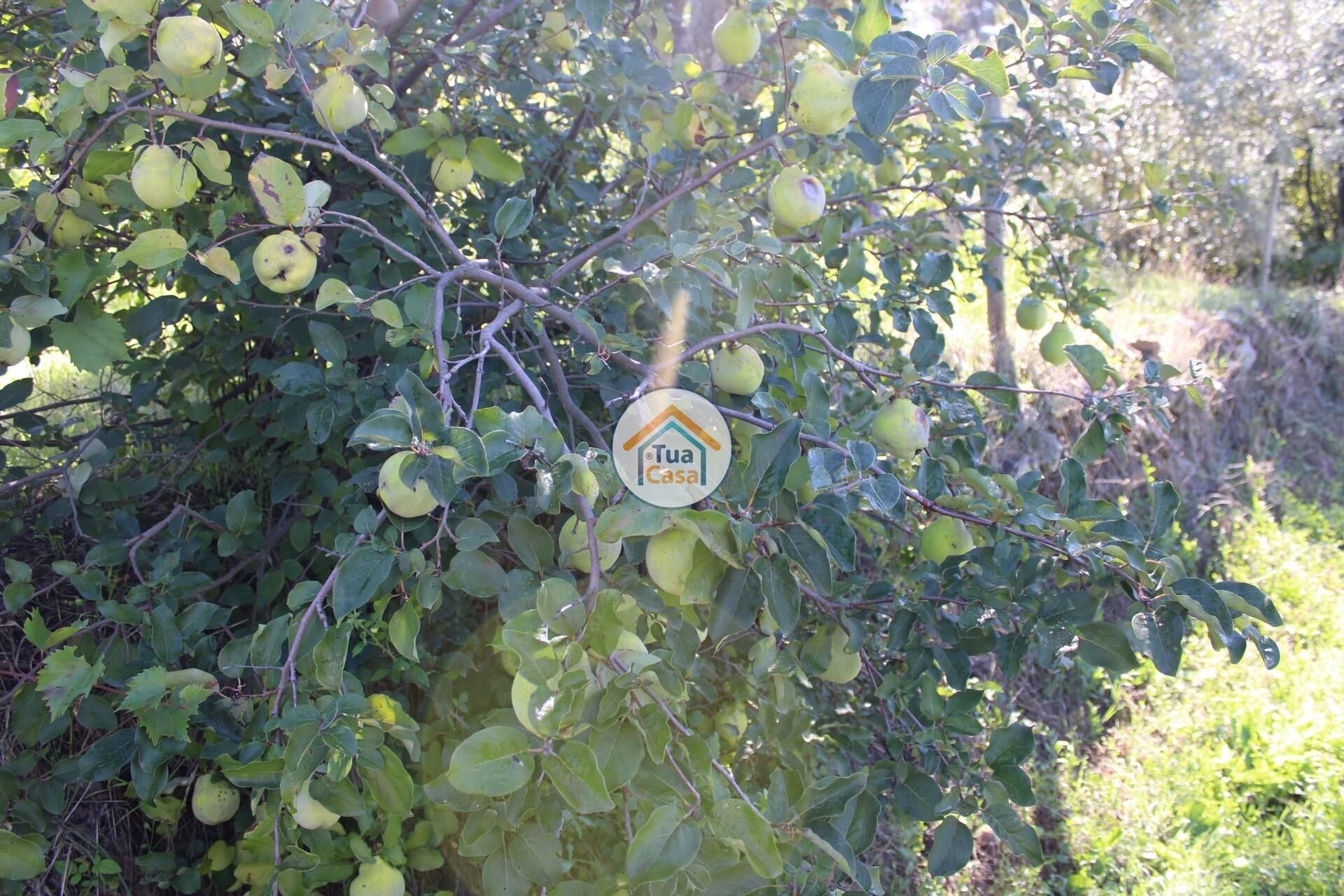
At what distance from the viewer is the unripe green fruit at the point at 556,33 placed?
1981mm

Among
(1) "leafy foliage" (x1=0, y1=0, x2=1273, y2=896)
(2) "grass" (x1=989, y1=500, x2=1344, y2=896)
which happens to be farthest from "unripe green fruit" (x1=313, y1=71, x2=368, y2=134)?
(2) "grass" (x1=989, y1=500, x2=1344, y2=896)

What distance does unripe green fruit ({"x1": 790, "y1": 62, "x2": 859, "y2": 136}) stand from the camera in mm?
1298

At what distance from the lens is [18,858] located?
117 cm

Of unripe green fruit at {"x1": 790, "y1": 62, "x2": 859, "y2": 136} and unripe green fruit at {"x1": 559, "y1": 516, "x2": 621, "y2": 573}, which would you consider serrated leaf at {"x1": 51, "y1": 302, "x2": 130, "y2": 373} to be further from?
unripe green fruit at {"x1": 790, "y1": 62, "x2": 859, "y2": 136}

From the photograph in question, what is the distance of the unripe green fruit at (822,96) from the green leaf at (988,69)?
177 millimetres

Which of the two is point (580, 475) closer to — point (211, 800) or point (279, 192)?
point (279, 192)

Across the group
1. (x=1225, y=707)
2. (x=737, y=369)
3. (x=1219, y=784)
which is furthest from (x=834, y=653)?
(x=1225, y=707)

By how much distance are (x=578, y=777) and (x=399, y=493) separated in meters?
0.36

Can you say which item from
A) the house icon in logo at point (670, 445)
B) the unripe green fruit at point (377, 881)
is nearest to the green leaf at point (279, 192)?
the house icon in logo at point (670, 445)

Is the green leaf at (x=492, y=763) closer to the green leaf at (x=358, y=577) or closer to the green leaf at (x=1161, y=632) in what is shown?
the green leaf at (x=358, y=577)

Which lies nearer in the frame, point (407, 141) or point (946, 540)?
point (946, 540)

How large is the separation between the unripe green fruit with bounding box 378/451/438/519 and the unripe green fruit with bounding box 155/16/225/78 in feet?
2.05

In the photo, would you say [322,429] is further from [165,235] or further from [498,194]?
[498,194]

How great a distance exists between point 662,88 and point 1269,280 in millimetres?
8879
